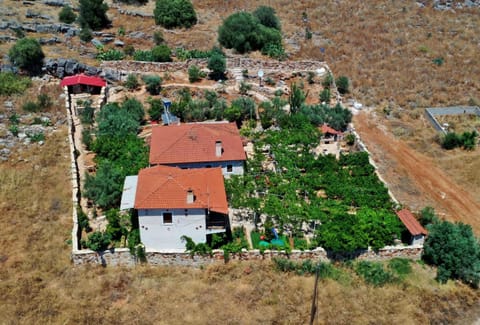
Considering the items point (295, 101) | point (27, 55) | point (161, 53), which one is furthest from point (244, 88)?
point (27, 55)

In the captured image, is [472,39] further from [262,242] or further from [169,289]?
[169,289]

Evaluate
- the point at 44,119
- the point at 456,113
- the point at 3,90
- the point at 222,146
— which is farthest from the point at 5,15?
the point at 456,113

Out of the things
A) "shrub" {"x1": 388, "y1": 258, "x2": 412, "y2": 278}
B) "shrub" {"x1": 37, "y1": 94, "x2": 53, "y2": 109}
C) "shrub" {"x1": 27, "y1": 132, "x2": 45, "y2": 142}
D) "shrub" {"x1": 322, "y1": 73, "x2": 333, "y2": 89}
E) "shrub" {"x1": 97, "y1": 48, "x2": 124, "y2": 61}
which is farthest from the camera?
"shrub" {"x1": 97, "y1": 48, "x2": 124, "y2": 61}

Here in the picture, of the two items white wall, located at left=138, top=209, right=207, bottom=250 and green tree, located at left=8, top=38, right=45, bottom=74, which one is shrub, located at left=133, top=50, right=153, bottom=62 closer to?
green tree, located at left=8, top=38, right=45, bottom=74

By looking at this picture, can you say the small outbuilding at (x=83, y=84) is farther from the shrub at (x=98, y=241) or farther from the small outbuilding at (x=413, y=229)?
the small outbuilding at (x=413, y=229)

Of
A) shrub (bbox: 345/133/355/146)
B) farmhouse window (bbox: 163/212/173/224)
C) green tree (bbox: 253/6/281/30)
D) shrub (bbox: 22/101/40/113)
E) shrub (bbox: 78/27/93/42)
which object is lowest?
farmhouse window (bbox: 163/212/173/224)

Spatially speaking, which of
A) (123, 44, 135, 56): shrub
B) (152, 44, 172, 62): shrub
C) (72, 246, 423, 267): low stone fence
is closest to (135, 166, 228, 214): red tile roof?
(72, 246, 423, 267): low stone fence

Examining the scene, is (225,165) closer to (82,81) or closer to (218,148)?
(218,148)
